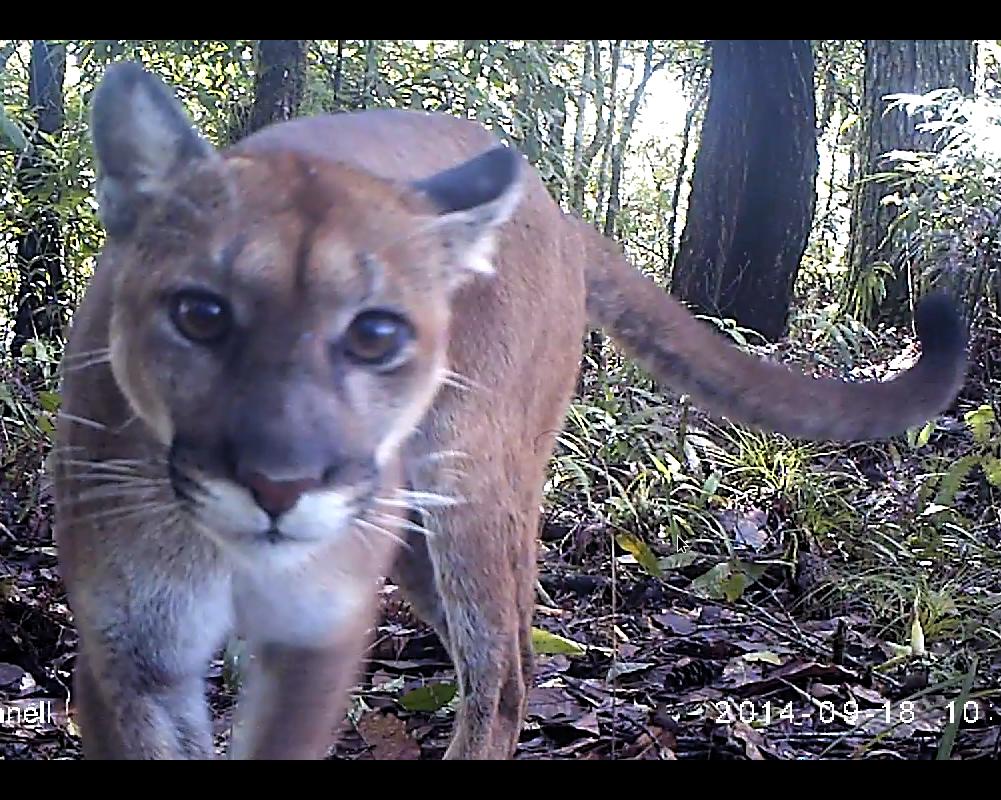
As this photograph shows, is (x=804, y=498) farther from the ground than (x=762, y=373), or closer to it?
closer to it

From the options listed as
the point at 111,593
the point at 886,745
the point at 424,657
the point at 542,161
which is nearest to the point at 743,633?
the point at 886,745

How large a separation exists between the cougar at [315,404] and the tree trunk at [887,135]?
61cm

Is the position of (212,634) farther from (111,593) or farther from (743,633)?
(743,633)

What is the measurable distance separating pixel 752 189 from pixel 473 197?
116 centimetres

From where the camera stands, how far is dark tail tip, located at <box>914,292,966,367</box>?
2396mm

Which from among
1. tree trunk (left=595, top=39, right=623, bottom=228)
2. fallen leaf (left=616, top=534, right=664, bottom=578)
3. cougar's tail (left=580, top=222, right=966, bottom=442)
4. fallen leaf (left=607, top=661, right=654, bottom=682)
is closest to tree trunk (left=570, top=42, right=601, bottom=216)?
tree trunk (left=595, top=39, right=623, bottom=228)

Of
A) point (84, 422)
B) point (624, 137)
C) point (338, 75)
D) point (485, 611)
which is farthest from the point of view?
point (624, 137)

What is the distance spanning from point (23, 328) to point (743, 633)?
1717 millimetres

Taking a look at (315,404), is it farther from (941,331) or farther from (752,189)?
(752,189)

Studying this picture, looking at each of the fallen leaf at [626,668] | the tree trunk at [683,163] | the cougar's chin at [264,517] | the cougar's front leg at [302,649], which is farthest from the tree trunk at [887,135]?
the cougar's chin at [264,517]

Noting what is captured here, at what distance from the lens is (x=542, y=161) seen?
9.36ft

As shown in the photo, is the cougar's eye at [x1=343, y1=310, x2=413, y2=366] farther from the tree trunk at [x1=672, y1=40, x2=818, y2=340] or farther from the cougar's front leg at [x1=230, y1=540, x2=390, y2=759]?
the tree trunk at [x1=672, y1=40, x2=818, y2=340]

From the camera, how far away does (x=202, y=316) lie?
1.76 m

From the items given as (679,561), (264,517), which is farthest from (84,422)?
(679,561)
